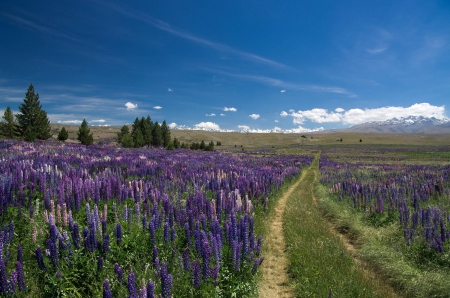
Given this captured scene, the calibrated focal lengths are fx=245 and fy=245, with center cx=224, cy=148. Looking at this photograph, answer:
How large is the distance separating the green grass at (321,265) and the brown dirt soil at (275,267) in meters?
0.16

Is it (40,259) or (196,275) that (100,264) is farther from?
(196,275)

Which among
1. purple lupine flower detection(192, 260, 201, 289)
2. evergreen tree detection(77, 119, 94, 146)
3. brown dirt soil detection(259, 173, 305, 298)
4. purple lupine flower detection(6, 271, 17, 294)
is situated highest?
evergreen tree detection(77, 119, 94, 146)

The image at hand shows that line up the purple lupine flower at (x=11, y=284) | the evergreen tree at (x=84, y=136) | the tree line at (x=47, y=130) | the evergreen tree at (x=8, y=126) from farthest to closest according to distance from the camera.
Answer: the evergreen tree at (x=8, y=126) < the tree line at (x=47, y=130) < the evergreen tree at (x=84, y=136) < the purple lupine flower at (x=11, y=284)

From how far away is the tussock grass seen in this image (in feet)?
16.1

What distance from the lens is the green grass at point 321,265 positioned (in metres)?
4.79

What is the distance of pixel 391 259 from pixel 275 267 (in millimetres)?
2856

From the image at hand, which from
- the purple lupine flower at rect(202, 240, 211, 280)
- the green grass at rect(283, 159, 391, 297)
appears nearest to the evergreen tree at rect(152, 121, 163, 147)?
the green grass at rect(283, 159, 391, 297)

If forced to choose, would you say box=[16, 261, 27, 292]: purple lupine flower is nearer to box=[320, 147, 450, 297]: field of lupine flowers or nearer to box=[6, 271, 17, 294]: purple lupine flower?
box=[6, 271, 17, 294]: purple lupine flower

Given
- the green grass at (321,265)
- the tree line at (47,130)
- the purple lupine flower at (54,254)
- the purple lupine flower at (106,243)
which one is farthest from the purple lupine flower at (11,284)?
the tree line at (47,130)

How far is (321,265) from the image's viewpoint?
573cm

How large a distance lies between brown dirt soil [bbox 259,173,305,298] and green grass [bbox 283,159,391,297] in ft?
0.52

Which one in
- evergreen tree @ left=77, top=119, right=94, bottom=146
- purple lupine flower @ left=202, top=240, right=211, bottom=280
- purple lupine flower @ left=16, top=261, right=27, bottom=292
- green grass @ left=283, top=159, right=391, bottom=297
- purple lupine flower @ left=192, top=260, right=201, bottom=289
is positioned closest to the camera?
purple lupine flower @ left=16, top=261, right=27, bottom=292

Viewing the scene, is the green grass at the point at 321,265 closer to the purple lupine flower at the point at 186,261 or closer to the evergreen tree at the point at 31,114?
the purple lupine flower at the point at 186,261

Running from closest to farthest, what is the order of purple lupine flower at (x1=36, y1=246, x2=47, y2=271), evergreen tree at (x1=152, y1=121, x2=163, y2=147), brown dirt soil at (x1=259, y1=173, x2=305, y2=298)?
purple lupine flower at (x1=36, y1=246, x2=47, y2=271) < brown dirt soil at (x1=259, y1=173, x2=305, y2=298) < evergreen tree at (x1=152, y1=121, x2=163, y2=147)
